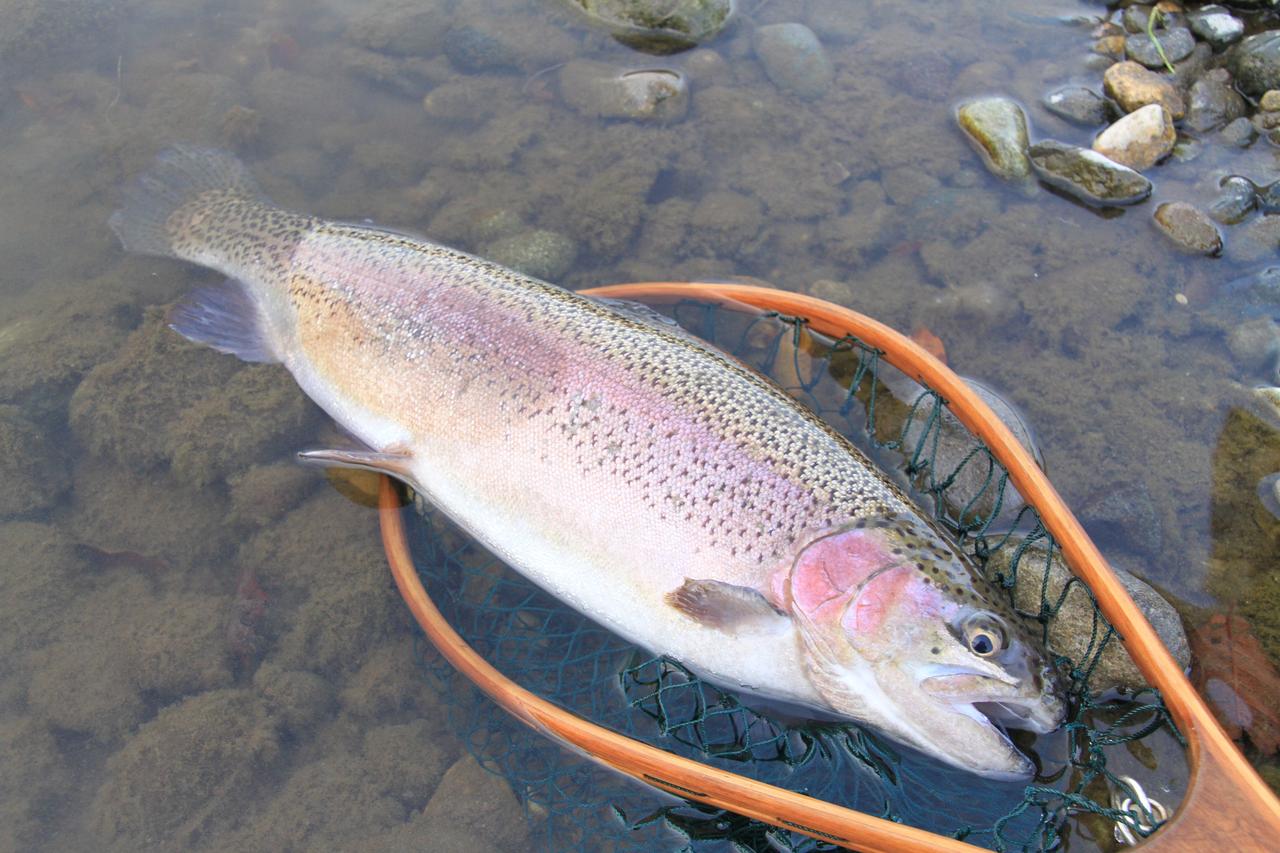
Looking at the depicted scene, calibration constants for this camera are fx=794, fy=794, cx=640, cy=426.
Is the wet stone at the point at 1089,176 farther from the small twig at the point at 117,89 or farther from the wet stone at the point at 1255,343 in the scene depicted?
the small twig at the point at 117,89

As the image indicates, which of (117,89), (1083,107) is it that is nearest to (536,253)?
(117,89)

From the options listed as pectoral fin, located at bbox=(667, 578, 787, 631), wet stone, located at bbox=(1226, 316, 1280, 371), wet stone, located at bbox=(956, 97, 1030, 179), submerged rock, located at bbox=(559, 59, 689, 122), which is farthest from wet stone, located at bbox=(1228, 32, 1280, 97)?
pectoral fin, located at bbox=(667, 578, 787, 631)

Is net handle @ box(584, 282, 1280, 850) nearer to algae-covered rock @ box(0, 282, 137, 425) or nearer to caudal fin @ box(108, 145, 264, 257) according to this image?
caudal fin @ box(108, 145, 264, 257)

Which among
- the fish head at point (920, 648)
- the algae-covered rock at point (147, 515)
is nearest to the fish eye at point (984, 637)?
the fish head at point (920, 648)

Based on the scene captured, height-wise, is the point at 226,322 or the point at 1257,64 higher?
the point at 1257,64

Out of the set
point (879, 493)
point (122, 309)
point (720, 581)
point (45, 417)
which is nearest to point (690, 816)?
point (720, 581)

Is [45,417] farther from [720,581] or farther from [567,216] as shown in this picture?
[720,581]

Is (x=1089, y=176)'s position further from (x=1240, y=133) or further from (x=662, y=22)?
(x=662, y=22)
